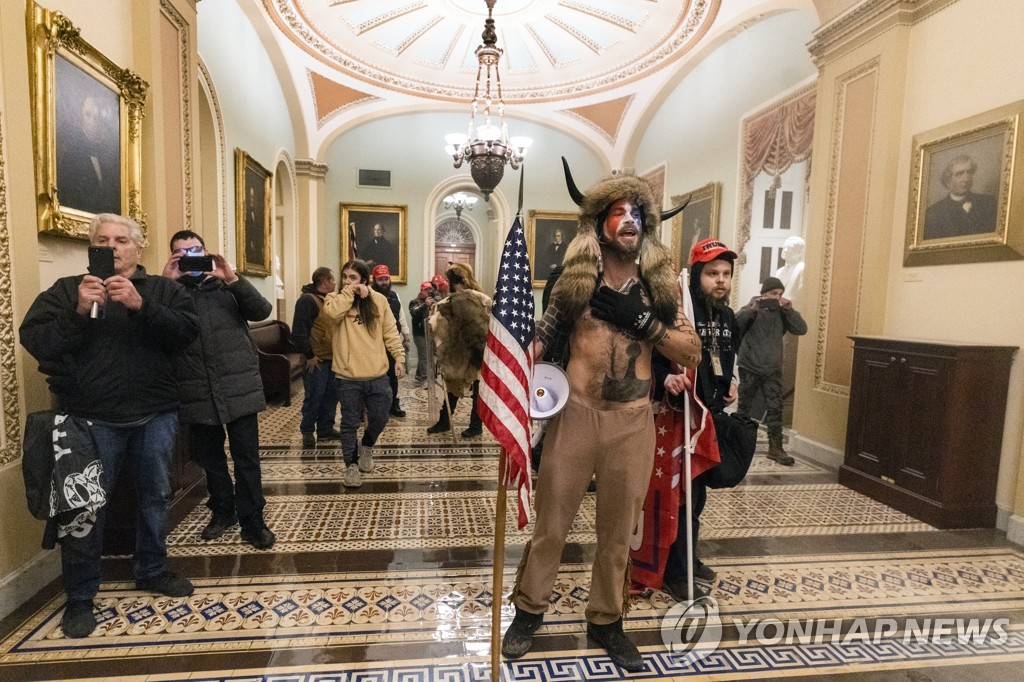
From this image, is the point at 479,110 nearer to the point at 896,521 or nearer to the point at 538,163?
the point at 538,163

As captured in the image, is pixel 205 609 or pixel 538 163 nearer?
pixel 205 609

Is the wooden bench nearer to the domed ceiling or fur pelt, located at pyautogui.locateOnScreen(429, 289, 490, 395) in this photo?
fur pelt, located at pyautogui.locateOnScreen(429, 289, 490, 395)

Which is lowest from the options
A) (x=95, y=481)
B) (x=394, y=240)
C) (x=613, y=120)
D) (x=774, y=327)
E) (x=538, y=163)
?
(x=95, y=481)

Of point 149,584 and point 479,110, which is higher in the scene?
point 479,110

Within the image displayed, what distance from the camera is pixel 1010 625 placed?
8.84 feet

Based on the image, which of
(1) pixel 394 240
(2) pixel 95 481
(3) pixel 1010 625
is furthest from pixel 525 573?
(1) pixel 394 240

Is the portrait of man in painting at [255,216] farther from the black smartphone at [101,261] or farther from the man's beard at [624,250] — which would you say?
the man's beard at [624,250]

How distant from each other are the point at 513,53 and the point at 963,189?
7.73 meters

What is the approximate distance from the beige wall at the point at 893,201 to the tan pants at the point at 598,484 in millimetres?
3154

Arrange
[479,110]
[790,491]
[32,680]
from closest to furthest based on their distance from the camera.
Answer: [32,680] → [790,491] → [479,110]

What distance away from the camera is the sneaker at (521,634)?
2.34 m

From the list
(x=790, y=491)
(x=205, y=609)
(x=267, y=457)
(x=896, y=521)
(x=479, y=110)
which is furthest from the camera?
(x=479, y=110)

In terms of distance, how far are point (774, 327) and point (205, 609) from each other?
512cm

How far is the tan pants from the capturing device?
2203mm
